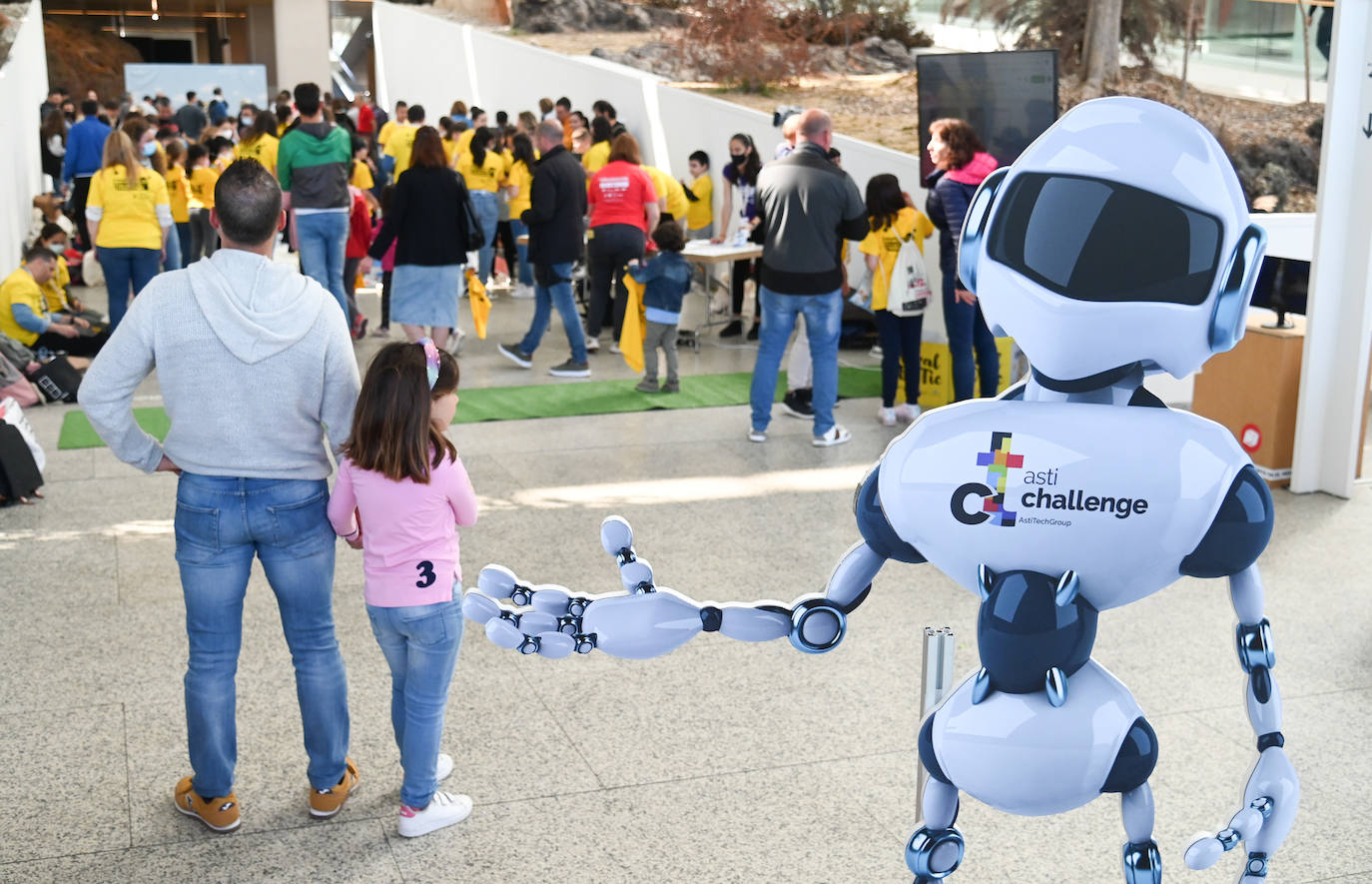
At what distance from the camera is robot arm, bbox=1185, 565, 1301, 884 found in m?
2.16

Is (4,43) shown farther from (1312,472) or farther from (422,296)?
(1312,472)

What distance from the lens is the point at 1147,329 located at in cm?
198

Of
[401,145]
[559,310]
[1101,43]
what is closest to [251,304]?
[559,310]

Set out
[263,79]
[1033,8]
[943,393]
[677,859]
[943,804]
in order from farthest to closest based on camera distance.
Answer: [263,79] < [1033,8] < [943,393] < [677,859] < [943,804]

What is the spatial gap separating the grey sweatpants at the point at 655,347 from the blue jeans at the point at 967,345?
1.76m

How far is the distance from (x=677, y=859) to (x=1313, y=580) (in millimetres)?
3259

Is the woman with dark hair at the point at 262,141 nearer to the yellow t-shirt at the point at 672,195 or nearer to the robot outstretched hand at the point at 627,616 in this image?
the yellow t-shirt at the point at 672,195

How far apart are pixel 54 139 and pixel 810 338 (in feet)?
35.6

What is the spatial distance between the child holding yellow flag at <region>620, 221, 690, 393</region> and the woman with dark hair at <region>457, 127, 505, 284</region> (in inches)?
117

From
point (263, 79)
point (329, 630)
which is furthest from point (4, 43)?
point (329, 630)

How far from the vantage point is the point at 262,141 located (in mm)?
9602

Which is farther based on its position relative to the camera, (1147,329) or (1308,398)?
(1308,398)

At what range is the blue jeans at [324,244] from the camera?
8547 mm

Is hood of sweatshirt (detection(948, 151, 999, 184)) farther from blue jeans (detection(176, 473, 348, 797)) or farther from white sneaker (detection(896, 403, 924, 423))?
blue jeans (detection(176, 473, 348, 797))
